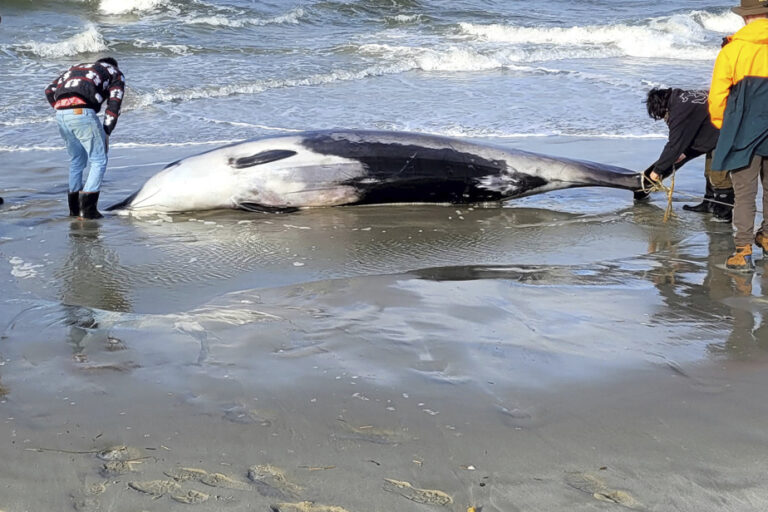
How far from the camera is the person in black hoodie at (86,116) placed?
781cm

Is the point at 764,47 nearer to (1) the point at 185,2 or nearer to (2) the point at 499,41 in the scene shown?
(2) the point at 499,41

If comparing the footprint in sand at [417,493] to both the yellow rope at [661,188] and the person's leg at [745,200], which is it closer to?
the person's leg at [745,200]

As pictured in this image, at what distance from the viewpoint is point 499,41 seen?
25.5 meters

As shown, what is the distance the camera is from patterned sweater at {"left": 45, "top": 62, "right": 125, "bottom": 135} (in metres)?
7.80

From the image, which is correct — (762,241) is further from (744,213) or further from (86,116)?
(86,116)

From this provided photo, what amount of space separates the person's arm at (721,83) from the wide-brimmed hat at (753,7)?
0.99 feet

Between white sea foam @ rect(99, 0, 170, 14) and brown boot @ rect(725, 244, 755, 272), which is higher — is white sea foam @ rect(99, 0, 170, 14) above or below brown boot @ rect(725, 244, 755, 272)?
above

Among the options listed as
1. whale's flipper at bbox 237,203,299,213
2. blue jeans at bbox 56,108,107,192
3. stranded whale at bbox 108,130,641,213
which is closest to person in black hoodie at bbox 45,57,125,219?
blue jeans at bbox 56,108,107,192

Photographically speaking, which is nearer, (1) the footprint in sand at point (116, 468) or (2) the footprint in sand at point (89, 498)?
(2) the footprint in sand at point (89, 498)

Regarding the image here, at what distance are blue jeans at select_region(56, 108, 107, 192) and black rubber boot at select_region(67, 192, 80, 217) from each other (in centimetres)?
6

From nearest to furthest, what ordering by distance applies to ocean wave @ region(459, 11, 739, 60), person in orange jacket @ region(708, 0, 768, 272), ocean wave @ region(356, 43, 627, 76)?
person in orange jacket @ region(708, 0, 768, 272), ocean wave @ region(356, 43, 627, 76), ocean wave @ region(459, 11, 739, 60)

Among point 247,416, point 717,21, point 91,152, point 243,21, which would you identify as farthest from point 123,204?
point 717,21

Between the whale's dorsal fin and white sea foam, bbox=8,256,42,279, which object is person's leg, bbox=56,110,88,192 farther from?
white sea foam, bbox=8,256,42,279

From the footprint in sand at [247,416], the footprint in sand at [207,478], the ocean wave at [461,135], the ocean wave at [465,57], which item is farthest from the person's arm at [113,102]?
the ocean wave at [465,57]
